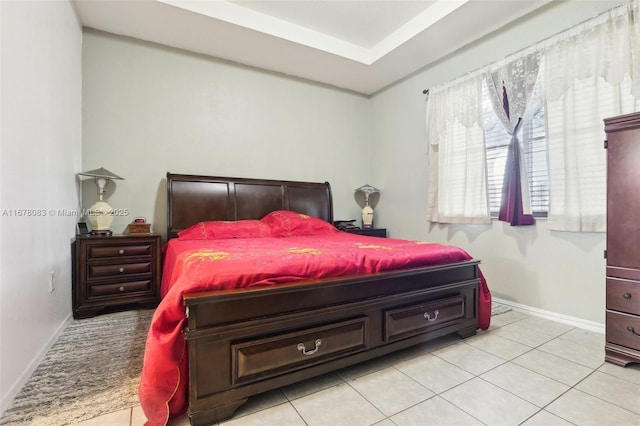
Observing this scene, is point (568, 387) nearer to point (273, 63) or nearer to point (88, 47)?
point (273, 63)

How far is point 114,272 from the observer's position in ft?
8.89

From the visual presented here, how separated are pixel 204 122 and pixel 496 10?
319 centimetres

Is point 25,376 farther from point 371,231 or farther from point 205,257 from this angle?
point 371,231

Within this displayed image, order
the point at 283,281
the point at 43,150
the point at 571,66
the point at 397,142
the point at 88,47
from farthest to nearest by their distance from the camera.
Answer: the point at 397,142, the point at 88,47, the point at 571,66, the point at 43,150, the point at 283,281

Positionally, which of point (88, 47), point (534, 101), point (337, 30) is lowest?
point (534, 101)

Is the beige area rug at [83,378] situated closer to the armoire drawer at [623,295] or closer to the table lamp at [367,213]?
the armoire drawer at [623,295]

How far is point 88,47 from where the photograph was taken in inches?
121

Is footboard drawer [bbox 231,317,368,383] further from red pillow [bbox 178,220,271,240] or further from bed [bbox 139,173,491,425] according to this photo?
red pillow [bbox 178,220,271,240]

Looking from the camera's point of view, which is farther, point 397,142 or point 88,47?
point 397,142

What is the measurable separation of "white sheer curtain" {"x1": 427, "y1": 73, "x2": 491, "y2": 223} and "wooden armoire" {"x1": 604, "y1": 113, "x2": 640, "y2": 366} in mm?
1264

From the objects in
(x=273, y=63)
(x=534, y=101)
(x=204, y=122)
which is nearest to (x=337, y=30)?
(x=273, y=63)

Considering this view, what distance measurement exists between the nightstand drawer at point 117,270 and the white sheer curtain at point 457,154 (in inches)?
125

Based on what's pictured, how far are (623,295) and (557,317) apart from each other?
926 mm

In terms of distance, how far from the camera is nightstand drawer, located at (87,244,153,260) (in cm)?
264
